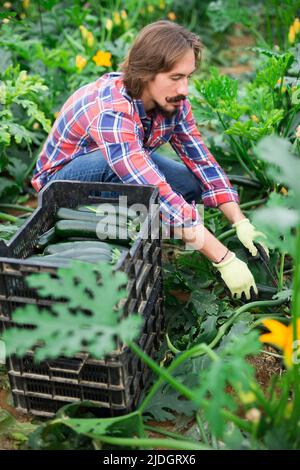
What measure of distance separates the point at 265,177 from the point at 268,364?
1128 millimetres

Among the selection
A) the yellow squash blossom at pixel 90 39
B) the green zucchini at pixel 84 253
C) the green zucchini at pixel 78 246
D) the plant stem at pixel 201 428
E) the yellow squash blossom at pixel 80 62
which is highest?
the yellow squash blossom at pixel 90 39

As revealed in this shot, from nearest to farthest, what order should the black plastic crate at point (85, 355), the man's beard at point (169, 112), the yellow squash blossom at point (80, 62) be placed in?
the black plastic crate at point (85, 355) < the man's beard at point (169, 112) < the yellow squash blossom at point (80, 62)

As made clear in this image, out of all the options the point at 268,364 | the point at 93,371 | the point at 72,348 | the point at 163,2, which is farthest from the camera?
the point at 163,2

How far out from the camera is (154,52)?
2594mm

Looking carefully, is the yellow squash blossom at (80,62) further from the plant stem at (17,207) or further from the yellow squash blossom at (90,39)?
the plant stem at (17,207)

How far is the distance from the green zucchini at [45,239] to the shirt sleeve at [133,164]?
0.37m

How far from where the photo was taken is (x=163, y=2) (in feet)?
17.6

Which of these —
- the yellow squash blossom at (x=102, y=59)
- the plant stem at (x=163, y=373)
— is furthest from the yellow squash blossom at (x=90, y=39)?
the plant stem at (x=163, y=373)

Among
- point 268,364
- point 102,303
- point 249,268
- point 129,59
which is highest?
point 129,59

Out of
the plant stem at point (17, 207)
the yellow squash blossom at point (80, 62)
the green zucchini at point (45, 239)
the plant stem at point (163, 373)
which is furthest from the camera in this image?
the yellow squash blossom at point (80, 62)

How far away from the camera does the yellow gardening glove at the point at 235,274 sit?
2604 mm

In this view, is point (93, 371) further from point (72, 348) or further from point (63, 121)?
point (63, 121)

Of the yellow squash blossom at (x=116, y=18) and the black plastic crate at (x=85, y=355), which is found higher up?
the yellow squash blossom at (x=116, y=18)
